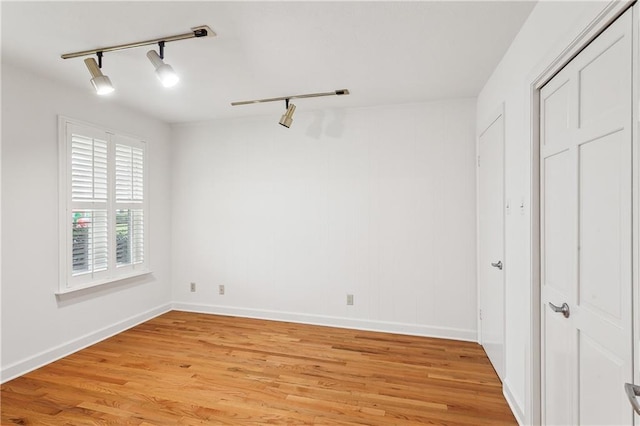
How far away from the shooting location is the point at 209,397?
2.42 m

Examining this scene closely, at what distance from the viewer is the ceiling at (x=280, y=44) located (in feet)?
6.23

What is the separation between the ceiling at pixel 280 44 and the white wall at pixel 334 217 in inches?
23.1

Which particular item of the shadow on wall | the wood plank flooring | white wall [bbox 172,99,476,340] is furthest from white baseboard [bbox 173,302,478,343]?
the shadow on wall

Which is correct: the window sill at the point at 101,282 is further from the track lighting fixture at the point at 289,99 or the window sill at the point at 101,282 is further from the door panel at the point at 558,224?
the door panel at the point at 558,224

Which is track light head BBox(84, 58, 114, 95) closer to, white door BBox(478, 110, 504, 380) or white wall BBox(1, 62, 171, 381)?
white wall BBox(1, 62, 171, 381)

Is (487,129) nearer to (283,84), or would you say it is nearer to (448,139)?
(448,139)

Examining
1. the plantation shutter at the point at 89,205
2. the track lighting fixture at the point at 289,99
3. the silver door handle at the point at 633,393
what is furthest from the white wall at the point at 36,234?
the silver door handle at the point at 633,393

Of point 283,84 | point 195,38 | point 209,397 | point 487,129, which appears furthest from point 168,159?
point 487,129

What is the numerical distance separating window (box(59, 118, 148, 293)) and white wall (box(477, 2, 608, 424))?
3.78 metres

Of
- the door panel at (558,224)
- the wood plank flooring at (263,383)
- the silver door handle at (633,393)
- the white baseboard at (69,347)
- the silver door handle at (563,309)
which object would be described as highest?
the door panel at (558,224)

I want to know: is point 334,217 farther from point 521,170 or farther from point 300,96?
point 521,170

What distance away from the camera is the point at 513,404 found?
223cm

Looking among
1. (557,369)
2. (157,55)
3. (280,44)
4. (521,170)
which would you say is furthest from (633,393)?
(157,55)

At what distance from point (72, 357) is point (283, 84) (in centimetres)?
322
